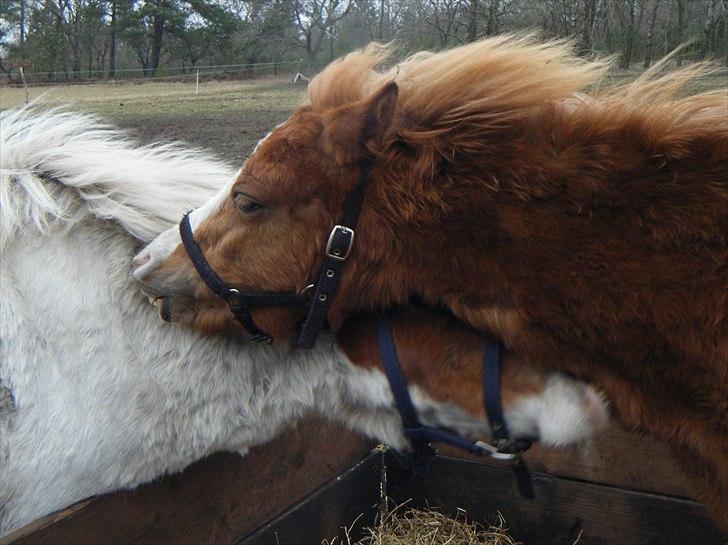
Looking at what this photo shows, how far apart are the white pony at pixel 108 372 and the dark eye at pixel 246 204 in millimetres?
486

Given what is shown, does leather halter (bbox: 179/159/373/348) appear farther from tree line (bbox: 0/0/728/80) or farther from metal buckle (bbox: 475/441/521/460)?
tree line (bbox: 0/0/728/80)

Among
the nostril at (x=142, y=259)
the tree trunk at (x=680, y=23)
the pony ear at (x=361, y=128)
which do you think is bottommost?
the nostril at (x=142, y=259)

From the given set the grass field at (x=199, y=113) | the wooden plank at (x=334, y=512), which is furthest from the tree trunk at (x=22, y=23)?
the wooden plank at (x=334, y=512)

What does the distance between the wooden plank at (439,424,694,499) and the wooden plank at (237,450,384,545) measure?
0.77 m

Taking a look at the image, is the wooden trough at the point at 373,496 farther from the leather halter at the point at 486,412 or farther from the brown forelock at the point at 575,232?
the brown forelock at the point at 575,232

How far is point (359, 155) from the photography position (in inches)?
66.9

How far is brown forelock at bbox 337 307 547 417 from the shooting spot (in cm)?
174

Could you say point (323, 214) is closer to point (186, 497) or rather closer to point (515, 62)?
point (515, 62)

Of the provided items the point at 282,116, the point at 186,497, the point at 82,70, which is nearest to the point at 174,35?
the point at 82,70

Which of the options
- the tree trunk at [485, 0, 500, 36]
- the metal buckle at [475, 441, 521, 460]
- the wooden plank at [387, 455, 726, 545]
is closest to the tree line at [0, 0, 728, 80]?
the tree trunk at [485, 0, 500, 36]

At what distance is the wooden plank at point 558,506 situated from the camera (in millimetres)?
2830

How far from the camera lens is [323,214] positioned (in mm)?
1724

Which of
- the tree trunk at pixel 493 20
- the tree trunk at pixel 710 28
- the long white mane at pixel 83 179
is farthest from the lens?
the tree trunk at pixel 710 28

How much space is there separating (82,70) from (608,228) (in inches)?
1427
